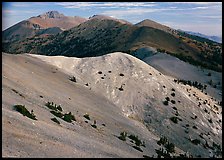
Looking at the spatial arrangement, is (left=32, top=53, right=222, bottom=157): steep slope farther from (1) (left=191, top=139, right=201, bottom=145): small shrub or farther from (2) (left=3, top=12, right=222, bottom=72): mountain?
(2) (left=3, top=12, right=222, bottom=72): mountain

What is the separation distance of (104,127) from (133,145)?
3.63 meters

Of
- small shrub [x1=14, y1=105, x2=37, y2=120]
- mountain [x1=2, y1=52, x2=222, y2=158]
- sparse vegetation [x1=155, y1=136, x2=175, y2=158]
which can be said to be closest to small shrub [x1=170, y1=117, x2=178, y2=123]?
mountain [x1=2, y1=52, x2=222, y2=158]

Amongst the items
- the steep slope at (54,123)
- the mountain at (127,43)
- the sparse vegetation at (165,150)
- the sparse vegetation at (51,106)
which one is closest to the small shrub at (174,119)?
the steep slope at (54,123)

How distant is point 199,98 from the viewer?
45.2 m

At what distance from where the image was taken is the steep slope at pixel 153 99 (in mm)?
34031

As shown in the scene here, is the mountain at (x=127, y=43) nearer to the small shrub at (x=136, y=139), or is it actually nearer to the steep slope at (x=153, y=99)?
the steep slope at (x=153, y=99)

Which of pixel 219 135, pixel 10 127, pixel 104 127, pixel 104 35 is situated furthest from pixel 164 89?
pixel 104 35

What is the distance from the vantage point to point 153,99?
40062 millimetres

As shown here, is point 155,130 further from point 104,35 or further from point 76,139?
point 104,35

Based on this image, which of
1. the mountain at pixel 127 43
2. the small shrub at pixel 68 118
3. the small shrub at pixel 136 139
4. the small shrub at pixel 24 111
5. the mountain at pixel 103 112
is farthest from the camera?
the mountain at pixel 127 43

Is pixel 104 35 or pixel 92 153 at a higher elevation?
pixel 92 153

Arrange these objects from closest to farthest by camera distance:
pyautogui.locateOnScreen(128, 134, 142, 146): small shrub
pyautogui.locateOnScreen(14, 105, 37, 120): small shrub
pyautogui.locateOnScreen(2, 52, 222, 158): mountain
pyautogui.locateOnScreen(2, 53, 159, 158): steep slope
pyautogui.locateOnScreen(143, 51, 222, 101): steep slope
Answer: pyautogui.locateOnScreen(2, 53, 159, 158): steep slope → pyautogui.locateOnScreen(2, 52, 222, 158): mountain → pyautogui.locateOnScreen(14, 105, 37, 120): small shrub → pyautogui.locateOnScreen(128, 134, 142, 146): small shrub → pyautogui.locateOnScreen(143, 51, 222, 101): steep slope

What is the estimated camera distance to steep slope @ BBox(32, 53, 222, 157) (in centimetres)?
3403

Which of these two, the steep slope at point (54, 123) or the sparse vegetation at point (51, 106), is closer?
the steep slope at point (54, 123)
